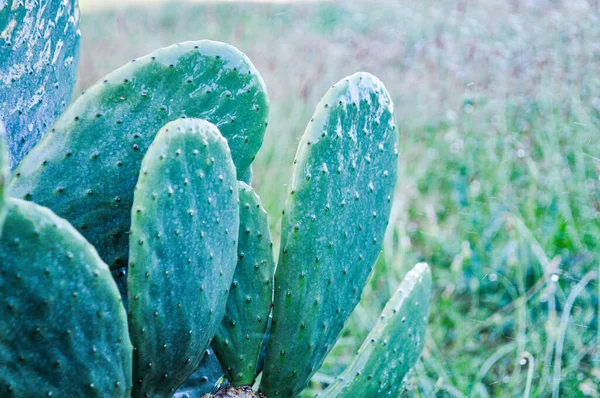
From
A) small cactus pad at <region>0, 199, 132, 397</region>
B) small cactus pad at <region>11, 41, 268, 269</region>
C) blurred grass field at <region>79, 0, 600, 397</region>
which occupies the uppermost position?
small cactus pad at <region>11, 41, 268, 269</region>

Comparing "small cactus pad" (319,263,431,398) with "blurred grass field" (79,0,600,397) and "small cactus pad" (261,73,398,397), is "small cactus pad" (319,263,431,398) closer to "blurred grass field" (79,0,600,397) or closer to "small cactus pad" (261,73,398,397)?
"small cactus pad" (261,73,398,397)

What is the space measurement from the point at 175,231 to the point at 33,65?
0.33 metres

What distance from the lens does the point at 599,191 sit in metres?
2.37

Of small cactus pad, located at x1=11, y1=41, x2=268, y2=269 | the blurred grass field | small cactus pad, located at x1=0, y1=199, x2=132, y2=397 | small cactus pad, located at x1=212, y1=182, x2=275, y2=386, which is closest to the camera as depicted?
small cactus pad, located at x1=0, y1=199, x2=132, y2=397

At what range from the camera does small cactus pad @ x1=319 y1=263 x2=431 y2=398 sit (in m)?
0.85

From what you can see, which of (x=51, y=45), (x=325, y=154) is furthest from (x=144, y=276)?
(x=51, y=45)

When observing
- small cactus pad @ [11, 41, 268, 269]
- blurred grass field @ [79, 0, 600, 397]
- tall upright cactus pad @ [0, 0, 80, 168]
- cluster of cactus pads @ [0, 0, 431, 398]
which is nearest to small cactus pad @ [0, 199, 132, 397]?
cluster of cactus pads @ [0, 0, 431, 398]

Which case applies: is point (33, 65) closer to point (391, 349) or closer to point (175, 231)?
point (175, 231)

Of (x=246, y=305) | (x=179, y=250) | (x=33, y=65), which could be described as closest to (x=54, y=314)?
(x=179, y=250)

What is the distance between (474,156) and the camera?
2.89 metres

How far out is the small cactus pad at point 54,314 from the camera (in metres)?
0.51

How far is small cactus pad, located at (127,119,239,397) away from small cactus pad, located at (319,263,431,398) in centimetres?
23

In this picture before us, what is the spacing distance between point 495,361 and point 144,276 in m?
1.43

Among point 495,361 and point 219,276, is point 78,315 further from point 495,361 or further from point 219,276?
point 495,361
